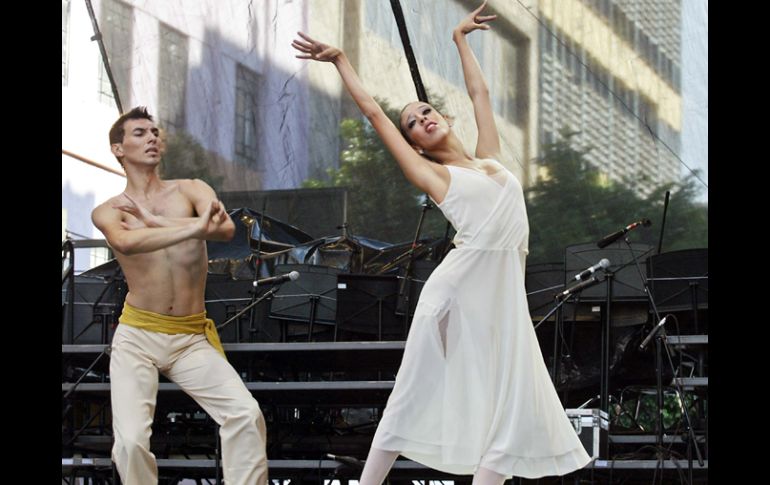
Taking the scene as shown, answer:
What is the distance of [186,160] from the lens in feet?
39.0

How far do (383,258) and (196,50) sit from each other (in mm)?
2700

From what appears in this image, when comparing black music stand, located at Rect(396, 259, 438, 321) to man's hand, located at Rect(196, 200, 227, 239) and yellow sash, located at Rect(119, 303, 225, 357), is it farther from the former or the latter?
man's hand, located at Rect(196, 200, 227, 239)

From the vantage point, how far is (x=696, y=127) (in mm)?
11117

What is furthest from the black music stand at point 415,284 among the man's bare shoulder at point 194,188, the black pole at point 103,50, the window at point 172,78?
the black pole at point 103,50

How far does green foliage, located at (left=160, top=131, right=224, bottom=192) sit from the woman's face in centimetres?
595

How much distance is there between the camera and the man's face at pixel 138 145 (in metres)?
7.30

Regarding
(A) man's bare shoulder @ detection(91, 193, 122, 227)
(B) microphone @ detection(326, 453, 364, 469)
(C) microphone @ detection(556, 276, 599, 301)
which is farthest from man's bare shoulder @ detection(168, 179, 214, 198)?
(C) microphone @ detection(556, 276, 599, 301)

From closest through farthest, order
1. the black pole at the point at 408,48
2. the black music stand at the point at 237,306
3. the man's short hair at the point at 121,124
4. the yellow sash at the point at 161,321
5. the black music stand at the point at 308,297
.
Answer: the yellow sash at the point at 161,321 → the man's short hair at the point at 121,124 → the black music stand at the point at 308,297 → the black music stand at the point at 237,306 → the black pole at the point at 408,48

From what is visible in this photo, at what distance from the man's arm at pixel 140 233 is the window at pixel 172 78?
5019mm

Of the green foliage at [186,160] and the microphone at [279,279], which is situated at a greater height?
the green foliage at [186,160]

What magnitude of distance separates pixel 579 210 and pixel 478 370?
18.8ft

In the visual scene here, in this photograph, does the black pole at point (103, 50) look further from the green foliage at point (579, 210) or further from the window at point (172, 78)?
the green foliage at point (579, 210)

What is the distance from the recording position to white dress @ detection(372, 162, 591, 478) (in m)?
5.58
